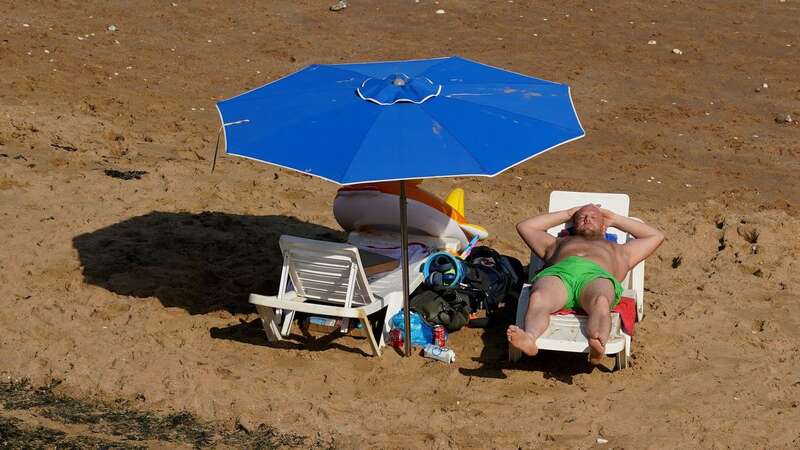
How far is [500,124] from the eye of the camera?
6.70m

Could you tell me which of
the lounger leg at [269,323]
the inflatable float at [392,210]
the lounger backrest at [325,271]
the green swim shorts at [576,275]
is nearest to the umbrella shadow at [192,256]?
the lounger leg at [269,323]

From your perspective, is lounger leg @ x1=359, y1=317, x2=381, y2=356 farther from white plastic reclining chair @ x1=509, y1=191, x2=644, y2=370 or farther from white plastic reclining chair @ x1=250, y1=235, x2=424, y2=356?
white plastic reclining chair @ x1=509, y1=191, x2=644, y2=370

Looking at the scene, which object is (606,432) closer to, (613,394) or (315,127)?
(613,394)

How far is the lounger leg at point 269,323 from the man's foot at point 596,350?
1.98m

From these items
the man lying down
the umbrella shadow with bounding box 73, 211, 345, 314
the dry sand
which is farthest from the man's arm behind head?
the umbrella shadow with bounding box 73, 211, 345, 314

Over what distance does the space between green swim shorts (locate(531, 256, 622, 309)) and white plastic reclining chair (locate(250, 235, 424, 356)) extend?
0.96 m

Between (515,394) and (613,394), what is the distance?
23.0 inches

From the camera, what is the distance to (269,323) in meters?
7.33

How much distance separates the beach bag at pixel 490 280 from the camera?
789 centimetres

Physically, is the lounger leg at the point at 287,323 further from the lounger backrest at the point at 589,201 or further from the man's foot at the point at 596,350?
the man's foot at the point at 596,350

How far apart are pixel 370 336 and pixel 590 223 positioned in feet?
5.79

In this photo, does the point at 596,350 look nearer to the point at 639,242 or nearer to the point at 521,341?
the point at 521,341

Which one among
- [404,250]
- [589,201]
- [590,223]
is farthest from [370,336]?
[589,201]

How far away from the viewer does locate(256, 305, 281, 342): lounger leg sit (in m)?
7.22
